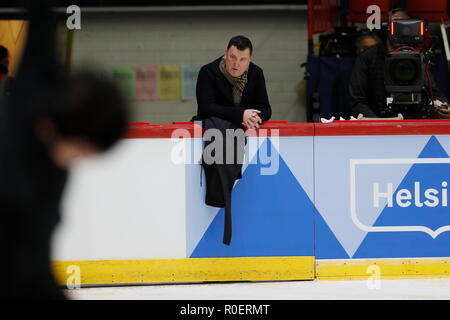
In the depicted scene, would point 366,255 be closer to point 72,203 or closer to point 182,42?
point 72,203

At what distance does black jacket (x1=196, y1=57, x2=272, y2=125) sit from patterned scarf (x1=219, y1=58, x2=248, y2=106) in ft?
0.07

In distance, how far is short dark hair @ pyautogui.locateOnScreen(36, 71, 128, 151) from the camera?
71.4 inches

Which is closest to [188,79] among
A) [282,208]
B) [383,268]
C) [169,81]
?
[169,81]

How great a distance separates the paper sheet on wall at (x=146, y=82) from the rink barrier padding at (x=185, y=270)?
4.71 meters

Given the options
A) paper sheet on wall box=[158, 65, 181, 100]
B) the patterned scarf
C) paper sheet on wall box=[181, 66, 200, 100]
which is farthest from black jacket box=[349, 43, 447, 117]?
paper sheet on wall box=[158, 65, 181, 100]

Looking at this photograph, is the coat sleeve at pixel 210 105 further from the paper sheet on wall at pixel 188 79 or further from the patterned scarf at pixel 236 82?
the paper sheet on wall at pixel 188 79

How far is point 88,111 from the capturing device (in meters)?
1.82

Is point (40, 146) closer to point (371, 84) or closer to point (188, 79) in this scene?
point (371, 84)

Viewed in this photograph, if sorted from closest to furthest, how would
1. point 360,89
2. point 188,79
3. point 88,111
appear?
point 88,111 < point 360,89 < point 188,79

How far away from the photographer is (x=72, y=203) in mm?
5043

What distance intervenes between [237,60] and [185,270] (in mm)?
1366

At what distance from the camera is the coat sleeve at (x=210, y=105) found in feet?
16.6
